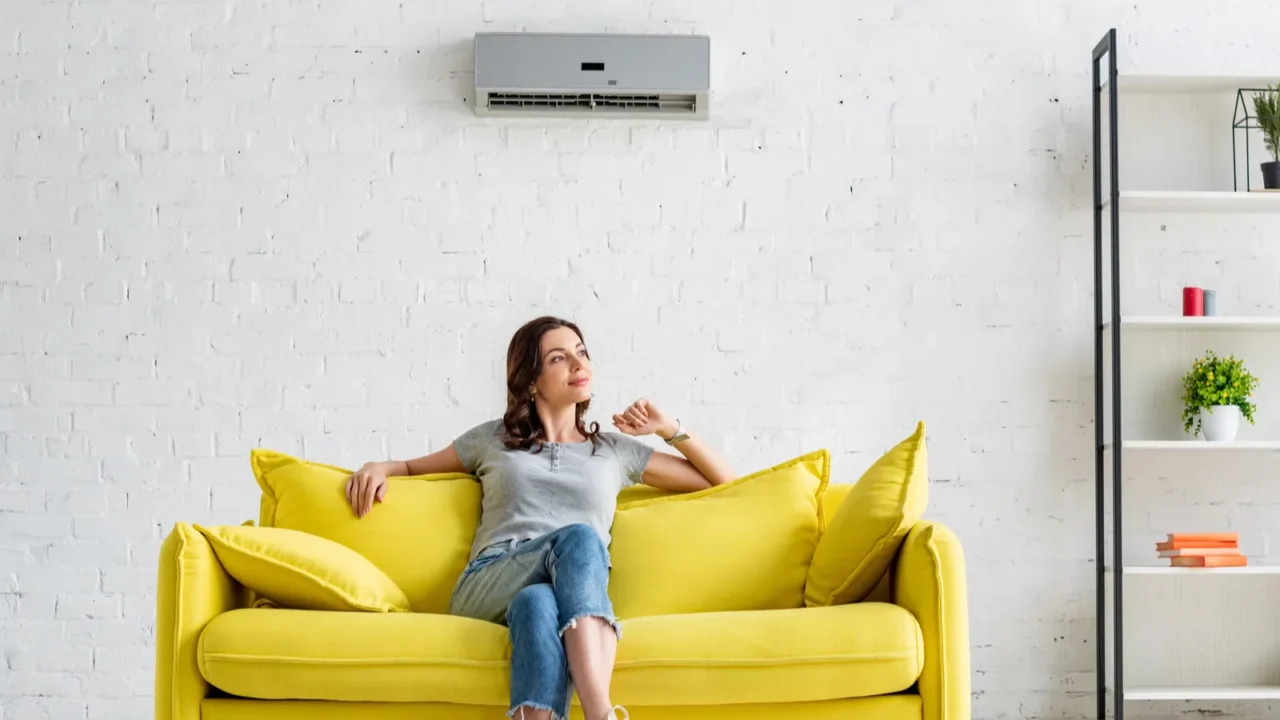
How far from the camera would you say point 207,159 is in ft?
13.1

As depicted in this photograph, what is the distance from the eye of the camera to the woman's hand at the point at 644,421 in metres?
3.06

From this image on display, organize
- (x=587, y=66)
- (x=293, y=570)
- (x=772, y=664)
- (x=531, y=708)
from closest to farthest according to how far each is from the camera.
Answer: (x=531, y=708), (x=772, y=664), (x=293, y=570), (x=587, y=66)

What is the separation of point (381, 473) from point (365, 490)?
0.06m

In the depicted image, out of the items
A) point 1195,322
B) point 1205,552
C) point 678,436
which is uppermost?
A: point 1195,322

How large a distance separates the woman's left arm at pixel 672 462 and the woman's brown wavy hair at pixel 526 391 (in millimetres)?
105

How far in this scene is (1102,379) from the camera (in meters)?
3.96

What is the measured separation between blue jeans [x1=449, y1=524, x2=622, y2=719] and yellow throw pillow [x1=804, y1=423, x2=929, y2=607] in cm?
47

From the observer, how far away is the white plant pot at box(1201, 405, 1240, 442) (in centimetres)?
384

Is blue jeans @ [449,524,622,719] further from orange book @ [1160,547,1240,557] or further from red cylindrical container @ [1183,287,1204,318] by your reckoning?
red cylindrical container @ [1183,287,1204,318]

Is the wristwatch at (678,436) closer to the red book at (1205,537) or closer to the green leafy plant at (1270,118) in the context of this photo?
the red book at (1205,537)

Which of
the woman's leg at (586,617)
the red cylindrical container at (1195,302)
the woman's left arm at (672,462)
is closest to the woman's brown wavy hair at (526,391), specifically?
the woman's left arm at (672,462)

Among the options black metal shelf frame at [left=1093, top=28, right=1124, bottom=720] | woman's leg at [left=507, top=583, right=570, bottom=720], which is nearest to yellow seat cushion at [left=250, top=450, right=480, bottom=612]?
woman's leg at [left=507, top=583, right=570, bottom=720]

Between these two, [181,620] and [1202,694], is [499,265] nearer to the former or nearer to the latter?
[181,620]

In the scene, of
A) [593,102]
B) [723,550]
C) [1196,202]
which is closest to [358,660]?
[723,550]
